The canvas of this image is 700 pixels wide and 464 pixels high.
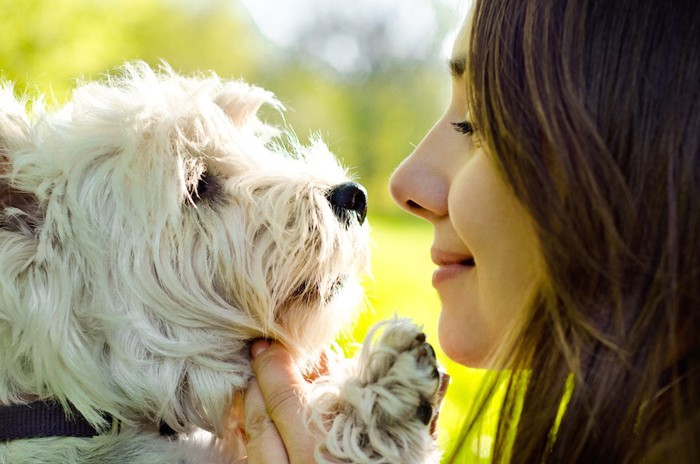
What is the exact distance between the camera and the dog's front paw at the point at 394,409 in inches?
62.3

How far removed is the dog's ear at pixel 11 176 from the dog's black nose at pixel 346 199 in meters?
0.76

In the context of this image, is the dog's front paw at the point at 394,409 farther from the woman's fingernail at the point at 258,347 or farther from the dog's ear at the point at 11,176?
the dog's ear at the point at 11,176

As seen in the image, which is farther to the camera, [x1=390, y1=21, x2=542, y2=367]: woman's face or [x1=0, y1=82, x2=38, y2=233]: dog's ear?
[x1=0, y1=82, x2=38, y2=233]: dog's ear

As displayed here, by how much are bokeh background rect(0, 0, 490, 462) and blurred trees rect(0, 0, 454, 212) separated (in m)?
0.02

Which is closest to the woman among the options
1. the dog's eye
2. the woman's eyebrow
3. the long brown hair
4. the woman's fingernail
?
the long brown hair

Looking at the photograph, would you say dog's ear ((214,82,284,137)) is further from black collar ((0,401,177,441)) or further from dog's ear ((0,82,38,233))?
black collar ((0,401,177,441))

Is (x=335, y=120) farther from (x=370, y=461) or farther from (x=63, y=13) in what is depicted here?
(x=370, y=461)

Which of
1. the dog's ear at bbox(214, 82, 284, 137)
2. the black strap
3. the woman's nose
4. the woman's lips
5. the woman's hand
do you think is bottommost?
the black strap

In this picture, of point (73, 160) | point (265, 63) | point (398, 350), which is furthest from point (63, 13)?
point (265, 63)

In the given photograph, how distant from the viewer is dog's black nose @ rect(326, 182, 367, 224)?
195 centimetres

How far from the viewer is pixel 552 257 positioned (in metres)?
1.37

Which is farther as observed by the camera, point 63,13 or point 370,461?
point 63,13

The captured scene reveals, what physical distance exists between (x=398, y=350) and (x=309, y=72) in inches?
699

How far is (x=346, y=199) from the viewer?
1949mm
